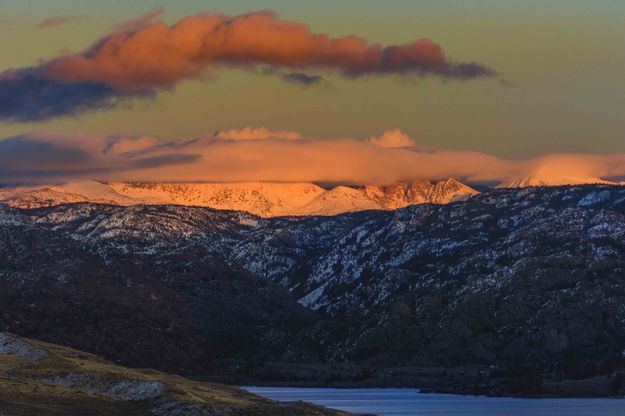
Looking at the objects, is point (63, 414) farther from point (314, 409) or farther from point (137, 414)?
point (314, 409)

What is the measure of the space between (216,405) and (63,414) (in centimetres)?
2279

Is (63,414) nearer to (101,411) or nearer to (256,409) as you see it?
(101,411)

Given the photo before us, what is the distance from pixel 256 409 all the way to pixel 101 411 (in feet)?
73.7

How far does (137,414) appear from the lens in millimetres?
199375

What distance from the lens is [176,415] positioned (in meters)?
195

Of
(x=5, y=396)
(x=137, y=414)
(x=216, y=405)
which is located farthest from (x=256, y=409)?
(x=5, y=396)

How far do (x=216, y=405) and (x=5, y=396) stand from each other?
30.4m

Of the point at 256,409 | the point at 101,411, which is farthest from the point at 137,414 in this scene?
the point at 256,409

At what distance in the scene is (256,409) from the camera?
19288cm

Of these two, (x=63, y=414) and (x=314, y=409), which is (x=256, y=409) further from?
(x=63, y=414)

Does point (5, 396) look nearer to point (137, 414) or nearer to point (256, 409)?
point (137, 414)

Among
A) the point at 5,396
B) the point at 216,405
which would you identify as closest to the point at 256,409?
the point at 216,405

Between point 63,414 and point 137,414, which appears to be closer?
point 63,414

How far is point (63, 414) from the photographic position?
18525 cm
